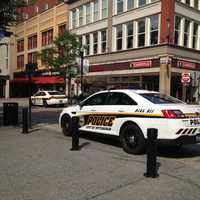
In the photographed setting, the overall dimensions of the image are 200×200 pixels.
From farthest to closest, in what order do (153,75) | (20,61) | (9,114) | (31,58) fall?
1. (20,61)
2. (31,58)
3. (153,75)
4. (9,114)

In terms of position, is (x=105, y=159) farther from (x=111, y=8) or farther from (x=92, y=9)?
(x=92, y=9)

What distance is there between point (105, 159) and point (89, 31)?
3305 centimetres

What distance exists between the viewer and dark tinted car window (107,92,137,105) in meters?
8.75

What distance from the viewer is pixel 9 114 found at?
1395cm

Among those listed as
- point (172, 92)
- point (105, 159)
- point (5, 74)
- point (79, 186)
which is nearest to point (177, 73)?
point (172, 92)

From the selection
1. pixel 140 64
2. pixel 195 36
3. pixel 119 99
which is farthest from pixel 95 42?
pixel 119 99

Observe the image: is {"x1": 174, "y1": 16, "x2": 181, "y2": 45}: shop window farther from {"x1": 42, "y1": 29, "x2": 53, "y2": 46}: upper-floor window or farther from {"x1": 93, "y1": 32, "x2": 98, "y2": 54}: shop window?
{"x1": 42, "y1": 29, "x2": 53, "y2": 46}: upper-floor window

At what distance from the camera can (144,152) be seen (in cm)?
852

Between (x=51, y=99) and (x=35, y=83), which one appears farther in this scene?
(x=35, y=83)

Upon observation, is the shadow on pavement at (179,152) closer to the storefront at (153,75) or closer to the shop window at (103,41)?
the storefront at (153,75)

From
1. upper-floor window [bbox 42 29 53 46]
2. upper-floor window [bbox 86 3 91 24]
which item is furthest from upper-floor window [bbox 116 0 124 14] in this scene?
upper-floor window [bbox 42 29 53 46]

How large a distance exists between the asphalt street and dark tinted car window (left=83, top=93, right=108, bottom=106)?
118cm

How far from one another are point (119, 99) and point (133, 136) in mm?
1251

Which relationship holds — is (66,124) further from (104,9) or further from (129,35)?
(104,9)
